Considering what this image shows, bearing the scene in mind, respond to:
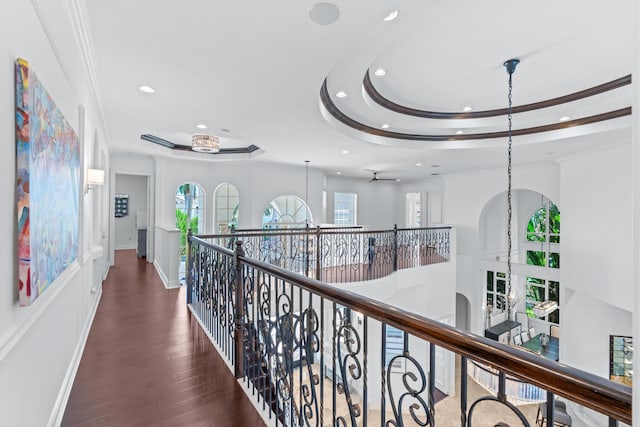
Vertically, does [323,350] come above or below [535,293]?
above

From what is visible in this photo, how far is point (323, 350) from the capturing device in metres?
1.57

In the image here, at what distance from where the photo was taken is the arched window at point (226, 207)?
800cm

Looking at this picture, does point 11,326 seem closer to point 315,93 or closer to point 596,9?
point 315,93

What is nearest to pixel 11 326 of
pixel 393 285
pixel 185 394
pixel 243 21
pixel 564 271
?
pixel 185 394

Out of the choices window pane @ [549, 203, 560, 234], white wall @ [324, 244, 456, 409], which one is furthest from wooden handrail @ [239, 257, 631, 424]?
window pane @ [549, 203, 560, 234]

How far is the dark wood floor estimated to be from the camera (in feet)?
6.58

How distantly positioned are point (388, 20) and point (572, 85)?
112 inches

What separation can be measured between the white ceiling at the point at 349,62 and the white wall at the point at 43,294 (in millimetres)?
451

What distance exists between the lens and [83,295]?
3035 millimetres

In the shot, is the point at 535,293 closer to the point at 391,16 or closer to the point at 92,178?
the point at 391,16

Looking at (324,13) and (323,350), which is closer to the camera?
(323,350)

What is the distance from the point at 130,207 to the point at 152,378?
9091 millimetres

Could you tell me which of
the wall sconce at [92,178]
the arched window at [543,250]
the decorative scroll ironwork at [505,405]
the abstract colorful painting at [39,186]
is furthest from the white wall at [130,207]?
the arched window at [543,250]

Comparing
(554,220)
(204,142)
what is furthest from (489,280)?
(204,142)
